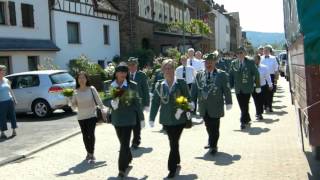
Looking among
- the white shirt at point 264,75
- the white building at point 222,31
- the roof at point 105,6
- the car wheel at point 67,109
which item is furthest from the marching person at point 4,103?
the white building at point 222,31

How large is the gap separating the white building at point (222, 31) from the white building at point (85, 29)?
45.6 m

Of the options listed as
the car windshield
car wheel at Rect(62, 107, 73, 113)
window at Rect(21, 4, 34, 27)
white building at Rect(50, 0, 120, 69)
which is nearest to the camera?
the car windshield

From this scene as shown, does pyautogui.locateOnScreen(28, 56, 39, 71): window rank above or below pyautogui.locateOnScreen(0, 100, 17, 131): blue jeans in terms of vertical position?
above

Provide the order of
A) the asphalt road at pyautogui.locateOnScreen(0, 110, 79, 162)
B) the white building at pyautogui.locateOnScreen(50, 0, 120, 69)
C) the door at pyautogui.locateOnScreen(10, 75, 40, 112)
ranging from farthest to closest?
the white building at pyautogui.locateOnScreen(50, 0, 120, 69)
the door at pyautogui.locateOnScreen(10, 75, 40, 112)
the asphalt road at pyautogui.locateOnScreen(0, 110, 79, 162)

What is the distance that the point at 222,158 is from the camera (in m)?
9.56

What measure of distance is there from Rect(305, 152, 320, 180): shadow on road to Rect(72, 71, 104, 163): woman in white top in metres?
3.61

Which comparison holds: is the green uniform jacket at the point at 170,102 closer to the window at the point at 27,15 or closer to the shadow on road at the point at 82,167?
the shadow on road at the point at 82,167

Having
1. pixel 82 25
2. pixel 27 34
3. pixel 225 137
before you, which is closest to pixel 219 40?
pixel 82 25

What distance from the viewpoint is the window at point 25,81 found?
18.2 meters

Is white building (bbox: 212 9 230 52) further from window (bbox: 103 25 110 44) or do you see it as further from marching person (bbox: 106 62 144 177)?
marching person (bbox: 106 62 144 177)

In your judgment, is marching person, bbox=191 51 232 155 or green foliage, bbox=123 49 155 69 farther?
green foliage, bbox=123 49 155 69

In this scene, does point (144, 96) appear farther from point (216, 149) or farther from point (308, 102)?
point (308, 102)

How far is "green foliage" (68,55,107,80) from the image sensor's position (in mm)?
29766

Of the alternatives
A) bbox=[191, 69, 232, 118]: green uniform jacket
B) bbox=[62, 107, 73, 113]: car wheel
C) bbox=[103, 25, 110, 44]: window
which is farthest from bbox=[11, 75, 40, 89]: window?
Answer: bbox=[103, 25, 110, 44]: window
